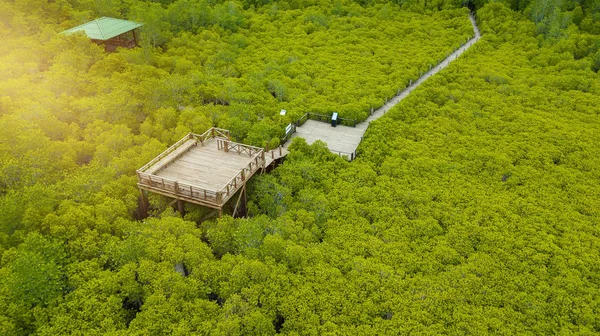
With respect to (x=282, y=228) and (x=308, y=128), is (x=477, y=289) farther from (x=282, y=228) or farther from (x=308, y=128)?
(x=308, y=128)

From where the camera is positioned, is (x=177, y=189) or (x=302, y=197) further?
(x=302, y=197)

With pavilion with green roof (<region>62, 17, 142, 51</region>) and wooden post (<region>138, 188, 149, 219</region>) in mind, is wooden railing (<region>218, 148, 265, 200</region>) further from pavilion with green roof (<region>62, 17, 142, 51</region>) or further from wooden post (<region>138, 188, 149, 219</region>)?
pavilion with green roof (<region>62, 17, 142, 51</region>)

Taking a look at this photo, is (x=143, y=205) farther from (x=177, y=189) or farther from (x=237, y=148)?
(x=237, y=148)

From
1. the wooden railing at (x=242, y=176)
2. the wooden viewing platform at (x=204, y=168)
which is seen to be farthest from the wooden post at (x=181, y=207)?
the wooden railing at (x=242, y=176)

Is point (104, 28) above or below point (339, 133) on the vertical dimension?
above

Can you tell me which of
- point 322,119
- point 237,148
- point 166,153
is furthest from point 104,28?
point 237,148

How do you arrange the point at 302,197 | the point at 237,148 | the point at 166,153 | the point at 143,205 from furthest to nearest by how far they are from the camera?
the point at 237,148 → the point at 166,153 → the point at 302,197 → the point at 143,205

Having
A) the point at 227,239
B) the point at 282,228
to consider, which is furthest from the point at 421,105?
the point at 227,239
